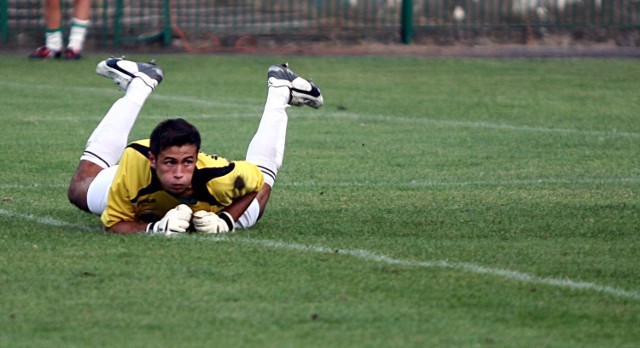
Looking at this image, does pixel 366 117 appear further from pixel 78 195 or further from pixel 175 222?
pixel 175 222

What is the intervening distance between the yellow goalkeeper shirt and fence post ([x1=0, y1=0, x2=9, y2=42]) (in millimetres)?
12678

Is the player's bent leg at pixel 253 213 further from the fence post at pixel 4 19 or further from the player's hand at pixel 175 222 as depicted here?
the fence post at pixel 4 19

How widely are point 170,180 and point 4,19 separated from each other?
43.1ft

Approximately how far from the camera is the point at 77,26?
17.1 metres

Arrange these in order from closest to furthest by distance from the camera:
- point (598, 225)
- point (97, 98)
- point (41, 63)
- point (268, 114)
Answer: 1. point (598, 225)
2. point (268, 114)
3. point (97, 98)
4. point (41, 63)

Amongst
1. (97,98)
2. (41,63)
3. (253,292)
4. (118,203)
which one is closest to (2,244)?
(118,203)

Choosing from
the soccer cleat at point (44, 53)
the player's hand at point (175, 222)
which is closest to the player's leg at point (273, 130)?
the player's hand at point (175, 222)

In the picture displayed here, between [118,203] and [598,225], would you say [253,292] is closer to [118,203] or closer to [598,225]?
[118,203]

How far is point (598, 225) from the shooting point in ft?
24.0

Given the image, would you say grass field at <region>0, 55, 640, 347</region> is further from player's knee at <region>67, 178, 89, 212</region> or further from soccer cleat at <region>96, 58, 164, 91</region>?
soccer cleat at <region>96, 58, 164, 91</region>

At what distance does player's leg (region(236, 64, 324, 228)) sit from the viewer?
23.6ft

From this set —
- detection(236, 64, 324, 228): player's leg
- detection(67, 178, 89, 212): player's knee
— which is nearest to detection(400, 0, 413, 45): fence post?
detection(236, 64, 324, 228): player's leg

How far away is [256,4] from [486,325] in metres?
16.2

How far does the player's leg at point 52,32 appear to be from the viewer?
1694 cm
